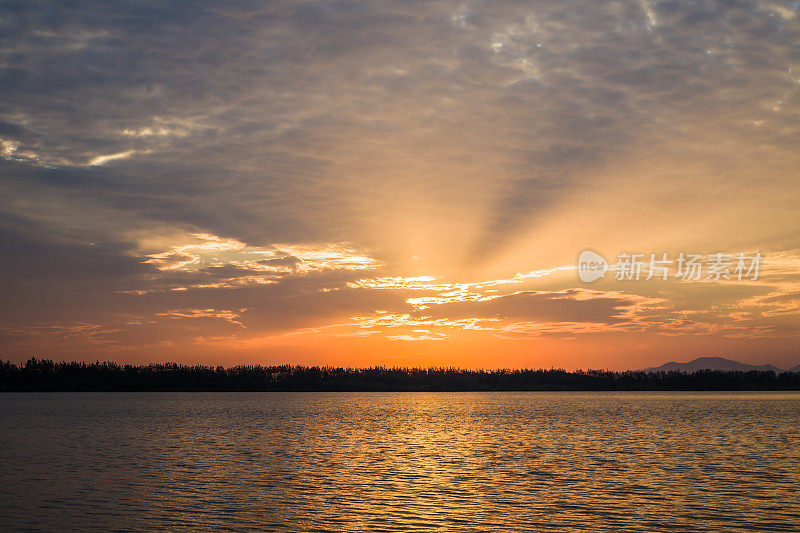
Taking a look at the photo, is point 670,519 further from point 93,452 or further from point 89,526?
point 93,452

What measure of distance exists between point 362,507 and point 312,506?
3.32 meters

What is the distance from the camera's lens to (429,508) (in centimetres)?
4019

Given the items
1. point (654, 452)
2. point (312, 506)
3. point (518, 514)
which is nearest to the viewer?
point (518, 514)

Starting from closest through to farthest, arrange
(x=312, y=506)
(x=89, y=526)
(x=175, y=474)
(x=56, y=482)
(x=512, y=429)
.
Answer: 1. (x=89, y=526)
2. (x=312, y=506)
3. (x=56, y=482)
4. (x=175, y=474)
5. (x=512, y=429)

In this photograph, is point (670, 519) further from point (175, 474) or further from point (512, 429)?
point (512, 429)

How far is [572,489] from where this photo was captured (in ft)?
153

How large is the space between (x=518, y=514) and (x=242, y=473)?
27.0 m

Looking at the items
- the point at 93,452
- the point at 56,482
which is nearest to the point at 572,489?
the point at 56,482

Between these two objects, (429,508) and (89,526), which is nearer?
(89,526)

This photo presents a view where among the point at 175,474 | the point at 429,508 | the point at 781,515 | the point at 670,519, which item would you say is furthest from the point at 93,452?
the point at 781,515

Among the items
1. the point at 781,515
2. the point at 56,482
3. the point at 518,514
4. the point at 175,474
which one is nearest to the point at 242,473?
the point at 175,474

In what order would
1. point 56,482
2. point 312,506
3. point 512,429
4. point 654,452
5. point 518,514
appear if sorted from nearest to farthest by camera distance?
point 518,514 < point 312,506 < point 56,482 < point 654,452 < point 512,429

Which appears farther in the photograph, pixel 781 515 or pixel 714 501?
pixel 714 501

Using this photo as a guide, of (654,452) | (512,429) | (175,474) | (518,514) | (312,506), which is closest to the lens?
(518,514)
